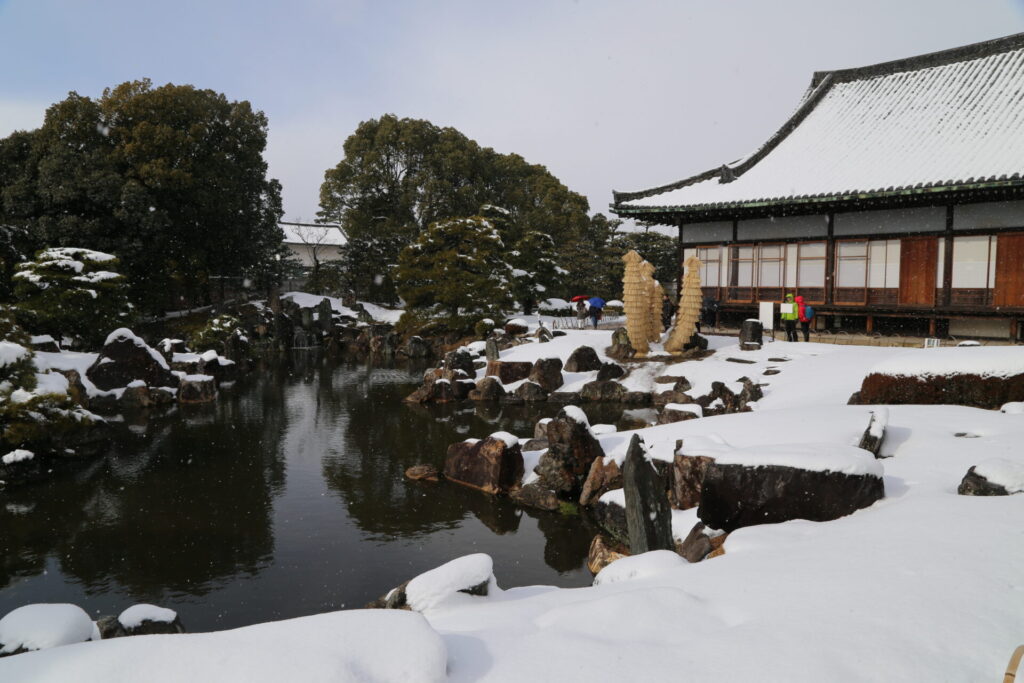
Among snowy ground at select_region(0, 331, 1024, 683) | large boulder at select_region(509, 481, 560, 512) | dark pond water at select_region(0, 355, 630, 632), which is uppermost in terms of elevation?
snowy ground at select_region(0, 331, 1024, 683)

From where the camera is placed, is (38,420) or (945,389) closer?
(945,389)

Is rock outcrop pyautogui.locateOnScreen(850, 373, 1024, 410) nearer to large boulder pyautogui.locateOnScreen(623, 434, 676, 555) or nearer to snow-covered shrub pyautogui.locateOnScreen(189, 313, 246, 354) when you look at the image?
large boulder pyautogui.locateOnScreen(623, 434, 676, 555)

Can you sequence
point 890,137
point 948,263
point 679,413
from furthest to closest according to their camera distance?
1. point 890,137
2. point 948,263
3. point 679,413

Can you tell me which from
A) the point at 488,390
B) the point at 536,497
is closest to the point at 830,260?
the point at 488,390

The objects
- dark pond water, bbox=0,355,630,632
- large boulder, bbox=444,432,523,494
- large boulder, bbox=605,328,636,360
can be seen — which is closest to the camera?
dark pond water, bbox=0,355,630,632

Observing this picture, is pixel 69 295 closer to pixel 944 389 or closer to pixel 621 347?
pixel 621 347

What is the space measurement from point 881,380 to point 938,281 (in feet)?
27.6

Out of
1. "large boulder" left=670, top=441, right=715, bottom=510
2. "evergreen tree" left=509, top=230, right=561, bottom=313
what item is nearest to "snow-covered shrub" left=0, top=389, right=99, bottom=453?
"large boulder" left=670, top=441, right=715, bottom=510

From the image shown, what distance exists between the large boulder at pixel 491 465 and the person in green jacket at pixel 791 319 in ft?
37.3

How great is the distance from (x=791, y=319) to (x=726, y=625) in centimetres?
1635

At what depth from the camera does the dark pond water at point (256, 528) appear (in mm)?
6949

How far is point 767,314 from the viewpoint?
1967 centimetres

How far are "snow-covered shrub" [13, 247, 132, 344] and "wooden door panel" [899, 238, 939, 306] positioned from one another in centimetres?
2332

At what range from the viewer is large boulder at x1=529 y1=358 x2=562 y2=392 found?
18.9 metres
